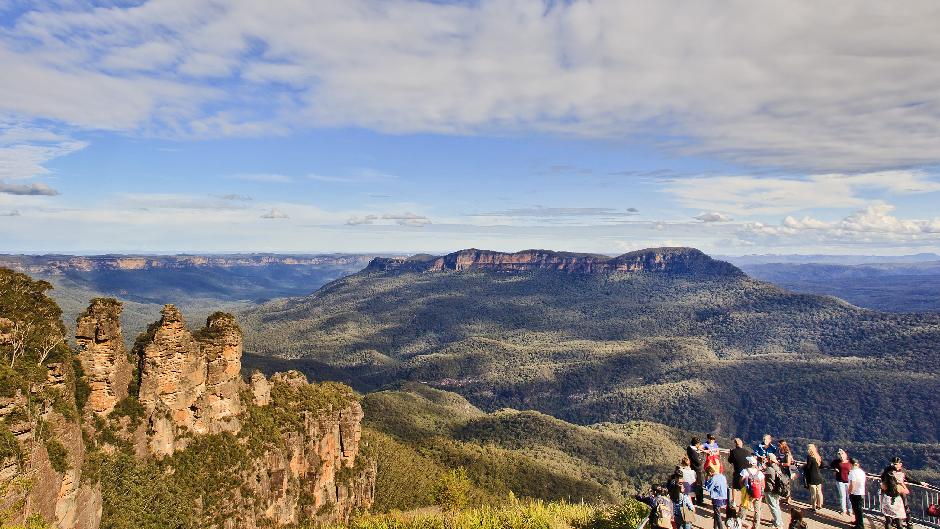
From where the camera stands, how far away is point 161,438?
49.1 meters

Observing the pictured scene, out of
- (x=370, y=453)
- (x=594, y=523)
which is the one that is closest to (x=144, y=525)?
(x=594, y=523)

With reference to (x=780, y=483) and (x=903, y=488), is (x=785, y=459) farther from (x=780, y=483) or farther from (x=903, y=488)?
(x=903, y=488)

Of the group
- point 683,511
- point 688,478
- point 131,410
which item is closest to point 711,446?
point 688,478

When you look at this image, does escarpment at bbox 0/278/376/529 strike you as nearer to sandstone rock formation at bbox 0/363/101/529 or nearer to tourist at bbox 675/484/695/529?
sandstone rock formation at bbox 0/363/101/529

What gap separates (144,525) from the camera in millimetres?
43531

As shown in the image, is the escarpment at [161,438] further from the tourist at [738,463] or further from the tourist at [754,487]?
the tourist at [754,487]

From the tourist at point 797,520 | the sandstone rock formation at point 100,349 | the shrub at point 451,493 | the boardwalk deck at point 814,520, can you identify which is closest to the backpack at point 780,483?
the boardwalk deck at point 814,520

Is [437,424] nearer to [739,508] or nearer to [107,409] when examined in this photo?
[107,409]

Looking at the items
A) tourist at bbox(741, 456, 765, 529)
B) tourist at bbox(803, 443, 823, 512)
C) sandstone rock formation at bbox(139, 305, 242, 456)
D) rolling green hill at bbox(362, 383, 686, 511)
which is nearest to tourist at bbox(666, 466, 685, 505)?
tourist at bbox(741, 456, 765, 529)

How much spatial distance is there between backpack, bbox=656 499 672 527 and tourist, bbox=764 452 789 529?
458 centimetres

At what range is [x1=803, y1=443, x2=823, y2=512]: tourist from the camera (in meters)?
26.5

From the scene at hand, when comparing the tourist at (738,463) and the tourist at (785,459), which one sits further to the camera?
the tourist at (785,459)

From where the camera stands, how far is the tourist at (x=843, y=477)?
86.5 ft

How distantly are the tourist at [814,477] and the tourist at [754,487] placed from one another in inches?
135
